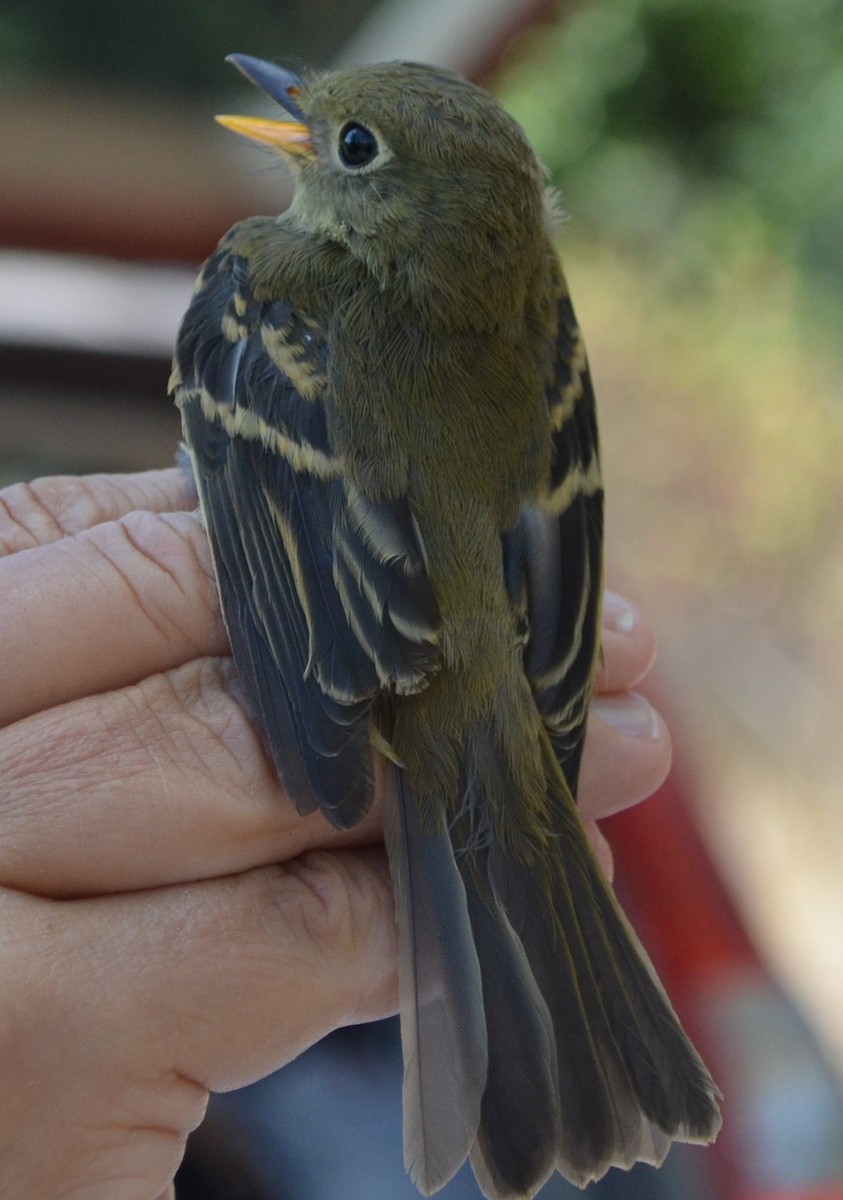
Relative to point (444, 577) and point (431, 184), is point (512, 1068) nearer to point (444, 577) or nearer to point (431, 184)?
point (444, 577)

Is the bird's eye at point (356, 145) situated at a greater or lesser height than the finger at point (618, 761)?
greater

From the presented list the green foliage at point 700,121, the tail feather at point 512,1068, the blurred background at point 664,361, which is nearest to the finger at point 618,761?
the tail feather at point 512,1068

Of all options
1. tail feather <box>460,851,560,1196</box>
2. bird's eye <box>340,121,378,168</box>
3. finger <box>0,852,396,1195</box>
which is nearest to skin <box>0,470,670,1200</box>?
finger <box>0,852,396,1195</box>

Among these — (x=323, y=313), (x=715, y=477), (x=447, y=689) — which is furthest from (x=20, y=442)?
(x=715, y=477)

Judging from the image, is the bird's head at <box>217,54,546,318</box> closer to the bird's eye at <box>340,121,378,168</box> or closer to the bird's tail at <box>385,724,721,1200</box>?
the bird's eye at <box>340,121,378,168</box>

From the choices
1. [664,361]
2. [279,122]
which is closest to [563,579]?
[279,122]

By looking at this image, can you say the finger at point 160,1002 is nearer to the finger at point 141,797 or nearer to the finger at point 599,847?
the finger at point 141,797
